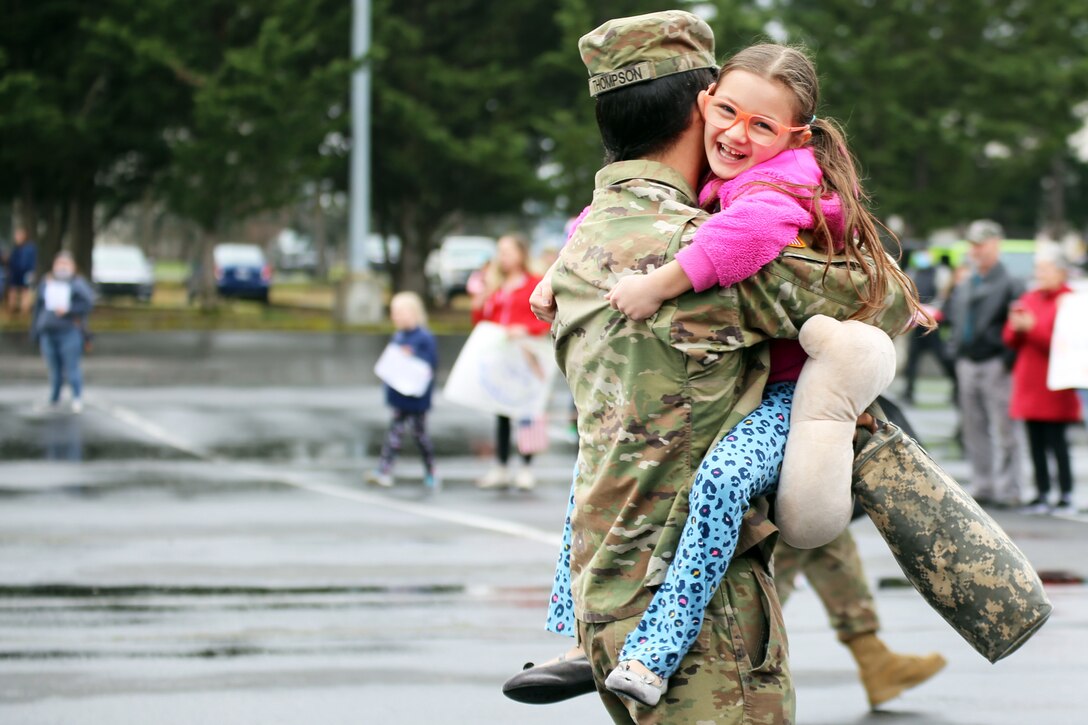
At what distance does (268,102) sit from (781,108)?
2747 centimetres

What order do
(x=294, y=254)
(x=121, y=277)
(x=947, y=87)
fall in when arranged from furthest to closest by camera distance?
(x=294, y=254) < (x=121, y=277) < (x=947, y=87)

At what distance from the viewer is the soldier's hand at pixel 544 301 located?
10.4ft

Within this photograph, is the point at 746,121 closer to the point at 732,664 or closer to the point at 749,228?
the point at 749,228

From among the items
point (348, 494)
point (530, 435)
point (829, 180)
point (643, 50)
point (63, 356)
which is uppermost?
point (643, 50)

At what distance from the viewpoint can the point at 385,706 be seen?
5742 millimetres

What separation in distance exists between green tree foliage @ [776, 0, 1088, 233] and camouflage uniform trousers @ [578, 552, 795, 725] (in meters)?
33.2

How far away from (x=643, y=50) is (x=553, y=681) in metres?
1.26

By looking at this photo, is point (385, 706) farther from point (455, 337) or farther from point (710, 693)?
point (455, 337)

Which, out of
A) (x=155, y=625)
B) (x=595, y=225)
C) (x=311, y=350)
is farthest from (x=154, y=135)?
(x=595, y=225)

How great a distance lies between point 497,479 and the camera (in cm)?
1152

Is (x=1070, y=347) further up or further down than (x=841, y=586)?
further up

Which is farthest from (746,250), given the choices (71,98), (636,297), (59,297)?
(71,98)

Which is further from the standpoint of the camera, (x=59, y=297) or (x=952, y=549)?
(x=59, y=297)

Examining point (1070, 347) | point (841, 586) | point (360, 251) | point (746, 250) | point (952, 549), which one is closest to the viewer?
point (746, 250)
